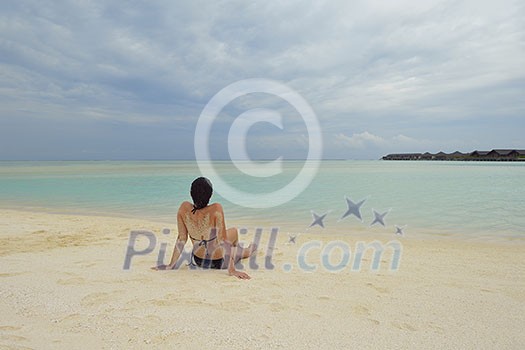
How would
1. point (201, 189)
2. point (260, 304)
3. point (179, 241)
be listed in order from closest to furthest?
point (260, 304) < point (201, 189) < point (179, 241)

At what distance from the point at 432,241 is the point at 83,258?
8.01m

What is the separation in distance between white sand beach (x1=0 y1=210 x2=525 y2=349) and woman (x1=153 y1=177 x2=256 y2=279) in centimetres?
29

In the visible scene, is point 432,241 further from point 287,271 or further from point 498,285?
point 287,271

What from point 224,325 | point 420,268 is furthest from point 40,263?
point 420,268

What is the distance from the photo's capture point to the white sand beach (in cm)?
305

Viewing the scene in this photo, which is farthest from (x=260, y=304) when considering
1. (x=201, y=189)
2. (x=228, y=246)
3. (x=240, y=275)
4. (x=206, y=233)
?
(x=201, y=189)

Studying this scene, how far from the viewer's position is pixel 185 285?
446cm

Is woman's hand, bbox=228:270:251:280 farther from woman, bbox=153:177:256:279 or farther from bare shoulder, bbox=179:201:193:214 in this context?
bare shoulder, bbox=179:201:193:214

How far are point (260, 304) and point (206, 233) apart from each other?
1.58 meters

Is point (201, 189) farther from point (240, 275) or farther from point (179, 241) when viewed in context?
point (240, 275)

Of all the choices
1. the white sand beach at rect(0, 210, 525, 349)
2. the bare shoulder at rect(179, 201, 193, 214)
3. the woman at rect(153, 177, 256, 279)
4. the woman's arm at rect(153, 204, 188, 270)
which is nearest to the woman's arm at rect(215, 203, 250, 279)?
the woman at rect(153, 177, 256, 279)

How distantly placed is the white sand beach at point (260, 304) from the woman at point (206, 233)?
286mm

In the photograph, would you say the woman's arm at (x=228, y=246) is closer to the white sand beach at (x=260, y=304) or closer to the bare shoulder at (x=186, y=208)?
the white sand beach at (x=260, y=304)

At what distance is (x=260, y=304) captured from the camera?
3.84 m
